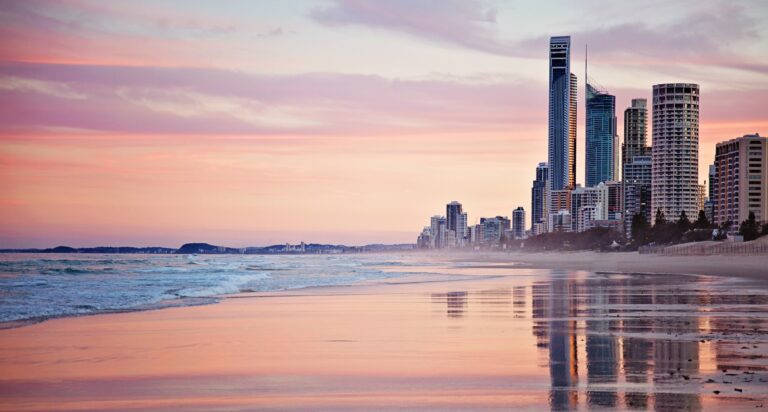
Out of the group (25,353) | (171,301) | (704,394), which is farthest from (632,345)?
(171,301)

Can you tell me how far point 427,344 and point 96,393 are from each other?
7.10m

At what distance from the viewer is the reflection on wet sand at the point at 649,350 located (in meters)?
10.7

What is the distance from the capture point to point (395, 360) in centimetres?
1436

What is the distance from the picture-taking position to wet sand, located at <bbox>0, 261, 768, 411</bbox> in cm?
1069

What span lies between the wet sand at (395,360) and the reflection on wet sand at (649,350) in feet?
0.12

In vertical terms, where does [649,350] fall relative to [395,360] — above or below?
above

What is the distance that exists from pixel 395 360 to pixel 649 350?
179 inches

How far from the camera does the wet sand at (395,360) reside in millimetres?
10688

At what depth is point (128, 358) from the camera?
1484 cm

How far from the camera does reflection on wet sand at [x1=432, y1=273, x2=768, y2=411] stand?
1067cm

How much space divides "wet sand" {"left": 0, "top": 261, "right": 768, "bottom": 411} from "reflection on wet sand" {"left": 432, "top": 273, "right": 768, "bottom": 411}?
0.12 feet

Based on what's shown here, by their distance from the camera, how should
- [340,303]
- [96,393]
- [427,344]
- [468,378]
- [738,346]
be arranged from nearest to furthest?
[96,393], [468,378], [738,346], [427,344], [340,303]

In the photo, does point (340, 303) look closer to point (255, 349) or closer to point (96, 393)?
point (255, 349)

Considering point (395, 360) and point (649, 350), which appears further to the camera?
point (649, 350)
